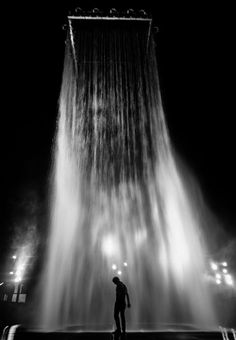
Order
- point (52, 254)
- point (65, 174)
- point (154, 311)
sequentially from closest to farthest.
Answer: point (154, 311) → point (52, 254) → point (65, 174)

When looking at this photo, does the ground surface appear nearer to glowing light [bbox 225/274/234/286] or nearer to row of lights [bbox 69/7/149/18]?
glowing light [bbox 225/274/234/286]

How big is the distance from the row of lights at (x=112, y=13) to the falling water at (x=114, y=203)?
2.58ft

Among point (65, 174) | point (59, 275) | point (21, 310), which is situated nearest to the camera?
point (21, 310)

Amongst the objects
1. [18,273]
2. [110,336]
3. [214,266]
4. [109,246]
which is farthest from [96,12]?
[18,273]

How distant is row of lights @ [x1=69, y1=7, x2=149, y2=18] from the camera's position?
17.1 metres

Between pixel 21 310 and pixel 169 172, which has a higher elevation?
pixel 169 172

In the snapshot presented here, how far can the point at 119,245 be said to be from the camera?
90.0ft

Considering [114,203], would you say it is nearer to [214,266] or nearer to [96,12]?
[214,266]

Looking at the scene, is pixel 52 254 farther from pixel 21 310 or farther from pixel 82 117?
pixel 82 117

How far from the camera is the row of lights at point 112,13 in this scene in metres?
17.1

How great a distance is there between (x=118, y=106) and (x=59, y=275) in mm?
18904

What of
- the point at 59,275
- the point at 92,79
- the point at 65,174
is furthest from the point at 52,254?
the point at 92,79

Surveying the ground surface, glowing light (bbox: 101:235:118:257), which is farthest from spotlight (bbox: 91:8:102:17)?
glowing light (bbox: 101:235:118:257)

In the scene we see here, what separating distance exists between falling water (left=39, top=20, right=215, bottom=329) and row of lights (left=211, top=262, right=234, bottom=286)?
6.70ft
